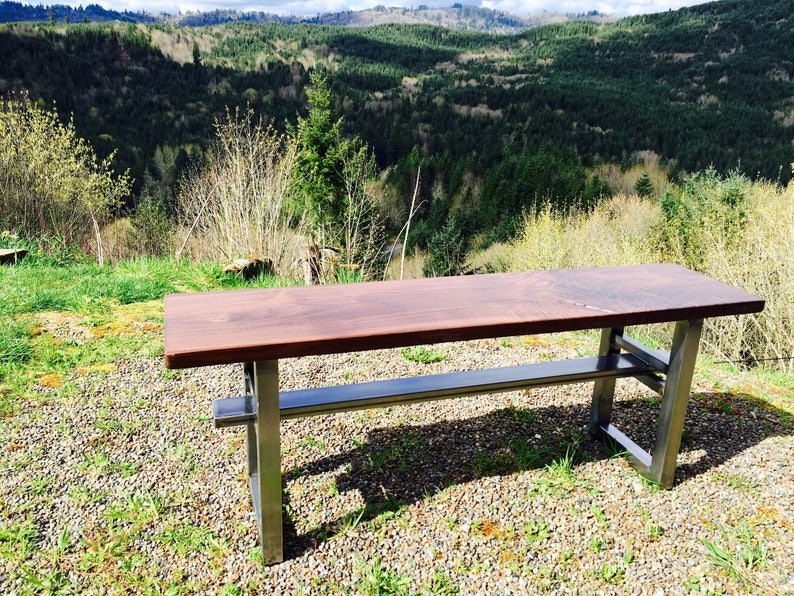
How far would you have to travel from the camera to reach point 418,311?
6.56ft

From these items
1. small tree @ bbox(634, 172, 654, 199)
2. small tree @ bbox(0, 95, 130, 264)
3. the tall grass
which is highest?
small tree @ bbox(0, 95, 130, 264)

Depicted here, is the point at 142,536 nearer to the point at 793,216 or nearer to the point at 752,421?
the point at 752,421

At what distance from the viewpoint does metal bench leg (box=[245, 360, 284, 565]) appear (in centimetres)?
183

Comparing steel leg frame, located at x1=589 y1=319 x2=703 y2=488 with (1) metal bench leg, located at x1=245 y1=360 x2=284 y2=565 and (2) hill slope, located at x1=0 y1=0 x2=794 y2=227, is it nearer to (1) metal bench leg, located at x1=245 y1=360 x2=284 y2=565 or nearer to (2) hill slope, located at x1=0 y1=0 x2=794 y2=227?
(1) metal bench leg, located at x1=245 y1=360 x2=284 y2=565

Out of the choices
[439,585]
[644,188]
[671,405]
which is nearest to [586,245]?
[671,405]

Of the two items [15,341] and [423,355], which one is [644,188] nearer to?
[423,355]

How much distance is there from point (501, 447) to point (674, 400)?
0.80 metres

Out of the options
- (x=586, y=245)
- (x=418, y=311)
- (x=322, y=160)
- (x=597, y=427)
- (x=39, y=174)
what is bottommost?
(x=586, y=245)

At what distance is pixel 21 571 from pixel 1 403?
1304mm

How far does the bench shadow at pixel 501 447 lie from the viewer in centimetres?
242

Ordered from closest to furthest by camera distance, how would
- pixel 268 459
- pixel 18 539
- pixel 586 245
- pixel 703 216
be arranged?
pixel 268 459 < pixel 18 539 < pixel 703 216 < pixel 586 245

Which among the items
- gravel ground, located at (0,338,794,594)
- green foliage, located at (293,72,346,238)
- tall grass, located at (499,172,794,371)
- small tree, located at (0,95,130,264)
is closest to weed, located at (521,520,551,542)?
gravel ground, located at (0,338,794,594)

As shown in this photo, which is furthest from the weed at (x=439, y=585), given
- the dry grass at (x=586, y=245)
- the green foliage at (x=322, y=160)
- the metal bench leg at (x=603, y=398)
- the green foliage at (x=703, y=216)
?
the green foliage at (x=322, y=160)

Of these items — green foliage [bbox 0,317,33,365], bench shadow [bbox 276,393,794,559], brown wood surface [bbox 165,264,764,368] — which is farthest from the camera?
green foliage [bbox 0,317,33,365]
